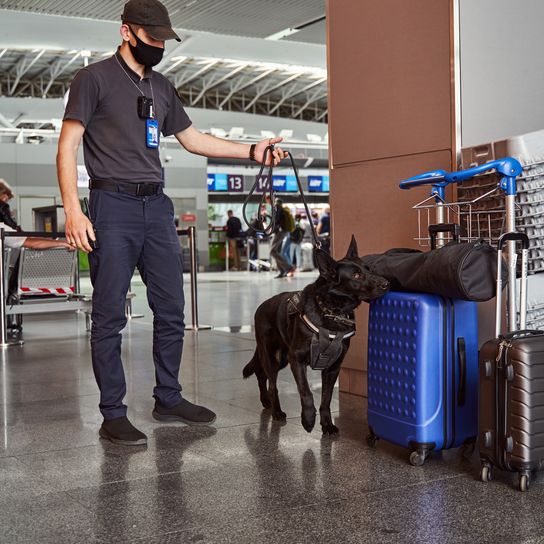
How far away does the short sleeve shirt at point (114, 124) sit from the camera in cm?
317

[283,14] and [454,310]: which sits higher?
[283,14]

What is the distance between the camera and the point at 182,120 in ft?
11.8

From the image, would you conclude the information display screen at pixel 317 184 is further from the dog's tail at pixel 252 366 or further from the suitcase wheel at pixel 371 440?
the suitcase wheel at pixel 371 440

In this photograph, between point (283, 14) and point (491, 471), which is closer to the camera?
point (491, 471)

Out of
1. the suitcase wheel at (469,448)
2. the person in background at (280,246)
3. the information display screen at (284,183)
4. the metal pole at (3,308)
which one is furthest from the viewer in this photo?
the information display screen at (284,183)

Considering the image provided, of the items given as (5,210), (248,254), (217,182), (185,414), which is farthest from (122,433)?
(217,182)

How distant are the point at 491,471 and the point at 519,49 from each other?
6.02 ft

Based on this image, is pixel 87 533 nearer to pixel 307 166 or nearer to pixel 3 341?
pixel 3 341

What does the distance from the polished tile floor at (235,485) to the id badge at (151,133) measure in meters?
1.24

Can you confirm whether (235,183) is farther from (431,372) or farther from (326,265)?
(431,372)

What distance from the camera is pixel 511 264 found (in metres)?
2.55

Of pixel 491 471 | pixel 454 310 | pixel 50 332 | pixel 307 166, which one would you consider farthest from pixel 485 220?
pixel 307 166

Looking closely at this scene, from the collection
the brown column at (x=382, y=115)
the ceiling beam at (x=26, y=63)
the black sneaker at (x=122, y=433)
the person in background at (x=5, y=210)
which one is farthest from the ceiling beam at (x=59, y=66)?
the black sneaker at (x=122, y=433)

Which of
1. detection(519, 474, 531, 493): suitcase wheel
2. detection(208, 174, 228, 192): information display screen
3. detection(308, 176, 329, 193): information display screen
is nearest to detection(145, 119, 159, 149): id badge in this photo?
detection(519, 474, 531, 493): suitcase wheel
